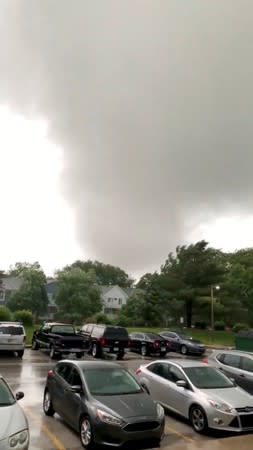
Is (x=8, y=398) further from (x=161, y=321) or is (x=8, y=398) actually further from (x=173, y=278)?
(x=161, y=321)

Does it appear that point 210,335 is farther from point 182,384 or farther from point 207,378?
point 182,384

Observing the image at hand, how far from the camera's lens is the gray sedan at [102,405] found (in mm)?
8055

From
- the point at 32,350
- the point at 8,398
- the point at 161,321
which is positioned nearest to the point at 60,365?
the point at 8,398

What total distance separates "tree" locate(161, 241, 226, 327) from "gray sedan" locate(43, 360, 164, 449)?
41267mm

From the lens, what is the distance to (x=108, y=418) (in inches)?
319

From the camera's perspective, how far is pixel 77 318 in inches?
2434

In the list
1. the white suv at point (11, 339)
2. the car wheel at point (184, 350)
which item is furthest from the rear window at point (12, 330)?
the car wheel at point (184, 350)

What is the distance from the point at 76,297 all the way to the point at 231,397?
53565mm

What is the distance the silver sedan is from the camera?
972cm

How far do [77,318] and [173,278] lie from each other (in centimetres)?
1654

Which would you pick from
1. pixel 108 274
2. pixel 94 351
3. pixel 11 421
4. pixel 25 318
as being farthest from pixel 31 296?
pixel 108 274

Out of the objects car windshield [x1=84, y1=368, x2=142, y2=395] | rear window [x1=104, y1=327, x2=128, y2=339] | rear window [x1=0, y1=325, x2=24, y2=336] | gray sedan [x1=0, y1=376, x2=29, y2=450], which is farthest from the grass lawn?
gray sedan [x1=0, y1=376, x2=29, y2=450]

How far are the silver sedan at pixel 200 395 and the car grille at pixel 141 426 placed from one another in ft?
6.43

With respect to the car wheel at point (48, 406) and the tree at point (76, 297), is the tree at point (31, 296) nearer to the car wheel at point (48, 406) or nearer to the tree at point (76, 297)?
the tree at point (76, 297)
